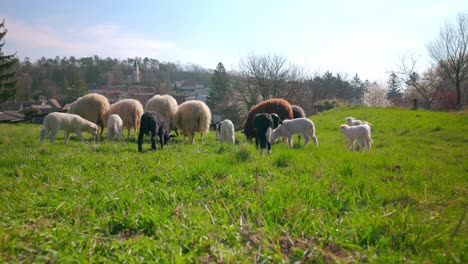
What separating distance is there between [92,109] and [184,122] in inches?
228

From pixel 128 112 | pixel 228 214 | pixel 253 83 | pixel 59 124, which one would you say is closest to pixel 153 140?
pixel 59 124

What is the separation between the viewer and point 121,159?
5.60 metres

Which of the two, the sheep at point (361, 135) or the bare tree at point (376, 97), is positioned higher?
the bare tree at point (376, 97)

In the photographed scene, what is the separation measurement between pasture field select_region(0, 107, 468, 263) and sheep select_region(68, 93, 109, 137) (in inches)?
420

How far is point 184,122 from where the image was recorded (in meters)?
12.9

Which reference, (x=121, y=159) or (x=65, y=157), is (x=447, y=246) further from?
(x=65, y=157)

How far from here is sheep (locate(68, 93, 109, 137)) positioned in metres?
14.8

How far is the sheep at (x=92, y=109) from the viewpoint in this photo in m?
14.8

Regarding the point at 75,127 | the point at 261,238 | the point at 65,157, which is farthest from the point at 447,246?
the point at 75,127

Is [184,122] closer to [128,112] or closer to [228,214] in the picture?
[128,112]

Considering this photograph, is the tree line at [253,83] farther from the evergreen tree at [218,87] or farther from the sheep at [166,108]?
the sheep at [166,108]

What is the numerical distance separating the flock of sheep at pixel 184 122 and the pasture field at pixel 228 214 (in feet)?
Answer: 10.6

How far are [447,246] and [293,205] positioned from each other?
123 cm

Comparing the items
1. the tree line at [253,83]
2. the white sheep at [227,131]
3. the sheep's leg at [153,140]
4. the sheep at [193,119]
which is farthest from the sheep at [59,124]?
the tree line at [253,83]
